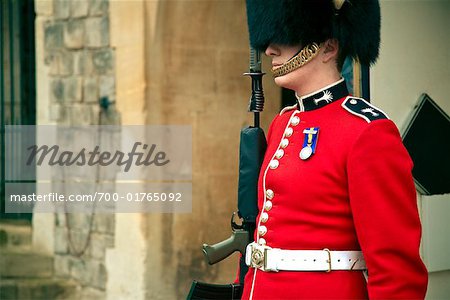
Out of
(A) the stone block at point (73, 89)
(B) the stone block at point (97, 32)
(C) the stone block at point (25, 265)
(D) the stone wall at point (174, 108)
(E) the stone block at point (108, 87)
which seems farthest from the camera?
(C) the stone block at point (25, 265)

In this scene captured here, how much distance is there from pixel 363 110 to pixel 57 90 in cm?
471

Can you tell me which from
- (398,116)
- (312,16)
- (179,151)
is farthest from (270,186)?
(179,151)

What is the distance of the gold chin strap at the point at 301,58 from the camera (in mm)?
2635

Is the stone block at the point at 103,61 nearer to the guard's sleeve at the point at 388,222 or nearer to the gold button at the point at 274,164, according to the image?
the gold button at the point at 274,164

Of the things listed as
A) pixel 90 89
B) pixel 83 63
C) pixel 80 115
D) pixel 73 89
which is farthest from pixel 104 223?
pixel 83 63

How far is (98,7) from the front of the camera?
6469 millimetres

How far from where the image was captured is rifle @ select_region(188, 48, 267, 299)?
9.53 ft

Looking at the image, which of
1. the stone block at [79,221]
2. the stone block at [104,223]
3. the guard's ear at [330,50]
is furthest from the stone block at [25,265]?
the guard's ear at [330,50]

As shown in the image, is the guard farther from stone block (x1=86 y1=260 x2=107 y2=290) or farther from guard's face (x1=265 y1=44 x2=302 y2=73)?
stone block (x1=86 y1=260 x2=107 y2=290)

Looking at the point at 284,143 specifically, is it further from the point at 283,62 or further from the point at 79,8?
the point at 79,8

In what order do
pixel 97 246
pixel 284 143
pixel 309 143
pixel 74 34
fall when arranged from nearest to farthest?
1. pixel 309 143
2. pixel 284 143
3. pixel 97 246
4. pixel 74 34

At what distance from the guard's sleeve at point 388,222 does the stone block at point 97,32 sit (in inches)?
164

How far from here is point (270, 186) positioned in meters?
2.69

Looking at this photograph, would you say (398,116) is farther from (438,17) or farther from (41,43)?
(41,43)
